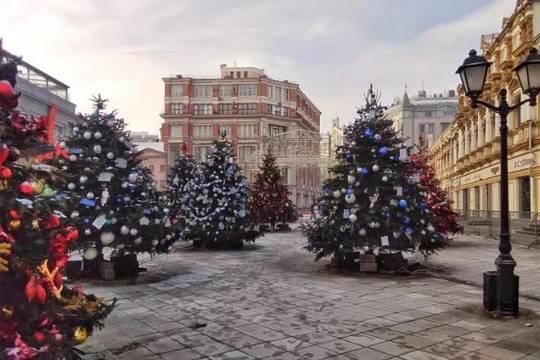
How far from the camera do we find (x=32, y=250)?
12.3 ft

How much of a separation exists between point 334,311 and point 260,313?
111cm

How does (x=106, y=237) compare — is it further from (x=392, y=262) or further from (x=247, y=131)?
(x=247, y=131)

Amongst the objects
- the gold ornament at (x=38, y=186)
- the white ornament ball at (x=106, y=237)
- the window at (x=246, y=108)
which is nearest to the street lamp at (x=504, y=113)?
the gold ornament at (x=38, y=186)

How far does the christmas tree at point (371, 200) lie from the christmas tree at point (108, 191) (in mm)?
3808

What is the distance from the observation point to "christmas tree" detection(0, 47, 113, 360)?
3.54m

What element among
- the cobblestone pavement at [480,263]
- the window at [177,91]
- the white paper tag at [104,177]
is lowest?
the cobblestone pavement at [480,263]

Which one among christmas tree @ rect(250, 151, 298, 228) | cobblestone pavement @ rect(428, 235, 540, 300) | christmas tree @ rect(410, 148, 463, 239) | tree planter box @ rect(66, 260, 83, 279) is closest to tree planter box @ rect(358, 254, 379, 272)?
cobblestone pavement @ rect(428, 235, 540, 300)

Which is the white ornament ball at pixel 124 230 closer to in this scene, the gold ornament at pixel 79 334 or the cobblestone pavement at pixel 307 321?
the cobblestone pavement at pixel 307 321

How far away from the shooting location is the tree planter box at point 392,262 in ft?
36.0

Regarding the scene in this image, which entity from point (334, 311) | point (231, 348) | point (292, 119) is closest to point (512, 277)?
point (334, 311)

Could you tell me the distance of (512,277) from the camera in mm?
6820

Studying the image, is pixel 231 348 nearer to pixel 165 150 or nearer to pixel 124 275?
pixel 124 275

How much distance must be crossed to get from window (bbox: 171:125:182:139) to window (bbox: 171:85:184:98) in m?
4.73

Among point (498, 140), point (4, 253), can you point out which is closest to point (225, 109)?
point (498, 140)
